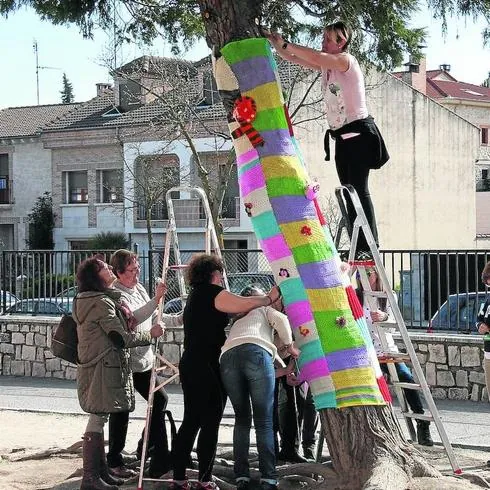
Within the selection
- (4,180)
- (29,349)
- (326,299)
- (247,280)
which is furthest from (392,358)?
(4,180)

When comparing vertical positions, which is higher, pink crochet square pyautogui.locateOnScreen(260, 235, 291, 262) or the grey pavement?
pink crochet square pyautogui.locateOnScreen(260, 235, 291, 262)

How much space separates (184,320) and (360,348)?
140 cm

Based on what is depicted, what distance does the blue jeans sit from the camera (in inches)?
316

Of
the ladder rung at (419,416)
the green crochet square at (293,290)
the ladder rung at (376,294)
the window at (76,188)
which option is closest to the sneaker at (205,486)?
→ the green crochet square at (293,290)

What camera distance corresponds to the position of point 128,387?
8.52 metres

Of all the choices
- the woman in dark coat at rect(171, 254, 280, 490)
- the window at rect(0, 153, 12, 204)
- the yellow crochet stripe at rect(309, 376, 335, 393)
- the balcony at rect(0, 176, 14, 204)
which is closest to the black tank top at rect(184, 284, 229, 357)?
the woman in dark coat at rect(171, 254, 280, 490)

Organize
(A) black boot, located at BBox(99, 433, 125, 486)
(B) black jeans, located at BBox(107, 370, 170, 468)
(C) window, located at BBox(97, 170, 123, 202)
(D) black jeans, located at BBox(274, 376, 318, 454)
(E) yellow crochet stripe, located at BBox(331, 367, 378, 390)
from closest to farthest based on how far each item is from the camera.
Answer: (E) yellow crochet stripe, located at BBox(331, 367, 378, 390)
(A) black boot, located at BBox(99, 433, 125, 486)
(B) black jeans, located at BBox(107, 370, 170, 468)
(D) black jeans, located at BBox(274, 376, 318, 454)
(C) window, located at BBox(97, 170, 123, 202)

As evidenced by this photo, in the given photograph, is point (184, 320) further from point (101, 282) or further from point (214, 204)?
point (214, 204)

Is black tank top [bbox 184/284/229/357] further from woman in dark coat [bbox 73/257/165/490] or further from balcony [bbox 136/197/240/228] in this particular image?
balcony [bbox 136/197/240/228]

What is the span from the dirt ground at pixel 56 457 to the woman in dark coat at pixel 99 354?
551 mm

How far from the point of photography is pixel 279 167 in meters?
8.01

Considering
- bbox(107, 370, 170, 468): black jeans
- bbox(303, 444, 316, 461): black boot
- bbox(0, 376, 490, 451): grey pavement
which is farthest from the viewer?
bbox(0, 376, 490, 451): grey pavement

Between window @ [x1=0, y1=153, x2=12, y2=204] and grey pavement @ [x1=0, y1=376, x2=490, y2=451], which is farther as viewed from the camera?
window @ [x1=0, y1=153, x2=12, y2=204]

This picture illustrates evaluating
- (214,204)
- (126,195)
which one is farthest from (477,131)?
(214,204)
